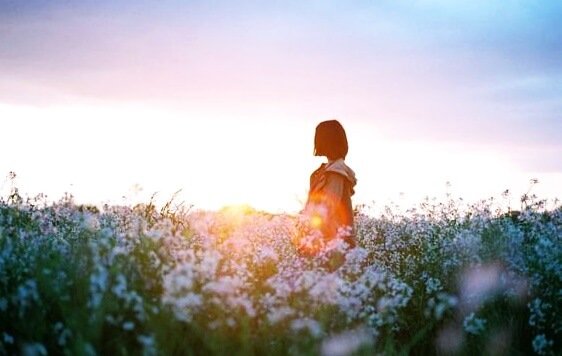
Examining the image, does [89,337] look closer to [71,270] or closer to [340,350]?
[71,270]

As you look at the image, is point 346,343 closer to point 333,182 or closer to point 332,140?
point 333,182

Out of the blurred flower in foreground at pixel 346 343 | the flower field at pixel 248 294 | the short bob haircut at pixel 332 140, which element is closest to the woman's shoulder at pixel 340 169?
the short bob haircut at pixel 332 140

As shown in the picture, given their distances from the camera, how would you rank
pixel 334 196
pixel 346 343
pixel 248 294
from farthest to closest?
1. pixel 334 196
2. pixel 248 294
3. pixel 346 343

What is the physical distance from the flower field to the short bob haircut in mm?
1293

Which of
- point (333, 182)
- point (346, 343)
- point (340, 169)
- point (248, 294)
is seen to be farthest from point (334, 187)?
point (346, 343)

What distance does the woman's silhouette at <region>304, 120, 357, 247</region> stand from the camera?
7062mm

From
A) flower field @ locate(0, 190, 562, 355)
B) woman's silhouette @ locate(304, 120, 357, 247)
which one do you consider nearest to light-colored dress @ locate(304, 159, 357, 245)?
woman's silhouette @ locate(304, 120, 357, 247)

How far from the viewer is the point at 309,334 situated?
3.87m

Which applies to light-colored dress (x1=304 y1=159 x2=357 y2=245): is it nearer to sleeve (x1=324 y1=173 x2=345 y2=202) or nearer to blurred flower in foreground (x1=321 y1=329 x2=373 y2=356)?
sleeve (x1=324 y1=173 x2=345 y2=202)

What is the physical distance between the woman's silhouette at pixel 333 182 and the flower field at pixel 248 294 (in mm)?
881

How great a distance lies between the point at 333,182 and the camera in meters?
7.09

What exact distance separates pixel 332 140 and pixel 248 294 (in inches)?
111

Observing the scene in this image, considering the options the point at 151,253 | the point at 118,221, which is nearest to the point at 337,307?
the point at 151,253

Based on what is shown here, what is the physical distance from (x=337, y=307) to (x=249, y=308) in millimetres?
1061
